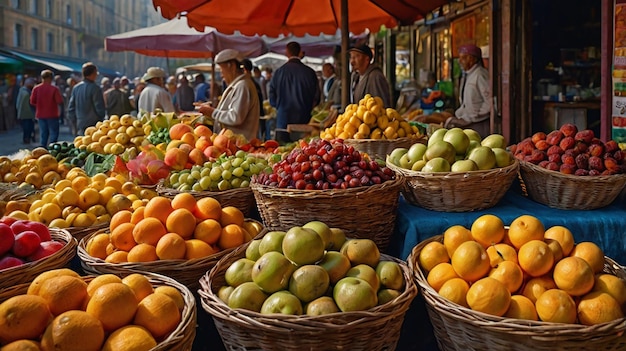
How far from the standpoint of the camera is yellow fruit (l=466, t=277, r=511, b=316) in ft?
6.02

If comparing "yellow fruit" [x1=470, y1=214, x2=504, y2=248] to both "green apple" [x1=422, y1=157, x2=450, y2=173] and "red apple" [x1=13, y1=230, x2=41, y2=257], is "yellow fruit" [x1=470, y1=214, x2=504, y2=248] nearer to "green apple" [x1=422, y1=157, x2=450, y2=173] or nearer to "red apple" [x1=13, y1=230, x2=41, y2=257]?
"green apple" [x1=422, y1=157, x2=450, y2=173]

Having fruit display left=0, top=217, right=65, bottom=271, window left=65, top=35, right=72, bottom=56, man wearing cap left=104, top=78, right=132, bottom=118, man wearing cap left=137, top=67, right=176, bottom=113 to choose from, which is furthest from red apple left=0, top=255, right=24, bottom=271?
window left=65, top=35, right=72, bottom=56

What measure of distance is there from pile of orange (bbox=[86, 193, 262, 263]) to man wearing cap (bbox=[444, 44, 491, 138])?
4.49 m

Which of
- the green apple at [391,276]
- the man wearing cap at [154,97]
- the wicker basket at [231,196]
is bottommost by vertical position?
the green apple at [391,276]

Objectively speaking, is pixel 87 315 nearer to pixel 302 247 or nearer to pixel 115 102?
pixel 302 247

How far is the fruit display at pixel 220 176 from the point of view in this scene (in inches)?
122

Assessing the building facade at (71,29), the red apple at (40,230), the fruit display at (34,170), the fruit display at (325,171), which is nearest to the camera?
the red apple at (40,230)

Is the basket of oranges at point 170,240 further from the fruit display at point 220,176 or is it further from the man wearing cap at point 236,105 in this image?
the man wearing cap at point 236,105

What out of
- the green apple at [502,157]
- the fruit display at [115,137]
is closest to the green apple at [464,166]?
the green apple at [502,157]

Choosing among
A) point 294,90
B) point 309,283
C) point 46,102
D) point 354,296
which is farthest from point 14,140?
point 354,296

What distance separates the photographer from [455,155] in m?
2.92

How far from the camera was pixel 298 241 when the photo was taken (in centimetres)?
197

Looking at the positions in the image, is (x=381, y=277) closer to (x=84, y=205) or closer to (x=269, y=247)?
(x=269, y=247)

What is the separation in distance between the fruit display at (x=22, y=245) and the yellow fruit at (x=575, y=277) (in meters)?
2.01
